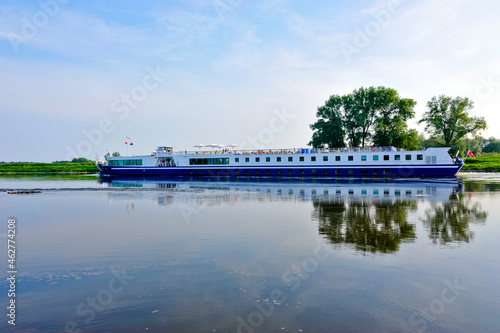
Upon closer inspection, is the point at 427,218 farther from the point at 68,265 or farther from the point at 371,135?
the point at 371,135

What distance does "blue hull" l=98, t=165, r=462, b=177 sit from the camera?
6450 cm

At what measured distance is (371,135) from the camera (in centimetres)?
8712

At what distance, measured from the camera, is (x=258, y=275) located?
10750 millimetres

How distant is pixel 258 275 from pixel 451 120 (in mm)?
92436

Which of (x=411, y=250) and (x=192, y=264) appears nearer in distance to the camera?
(x=192, y=264)

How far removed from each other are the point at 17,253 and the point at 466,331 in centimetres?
1528

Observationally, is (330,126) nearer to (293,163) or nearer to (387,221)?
(293,163)

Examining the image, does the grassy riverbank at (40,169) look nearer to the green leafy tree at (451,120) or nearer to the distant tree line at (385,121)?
the distant tree line at (385,121)

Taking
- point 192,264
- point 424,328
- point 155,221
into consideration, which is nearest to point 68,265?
point 192,264

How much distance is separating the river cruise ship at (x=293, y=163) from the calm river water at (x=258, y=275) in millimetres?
47413

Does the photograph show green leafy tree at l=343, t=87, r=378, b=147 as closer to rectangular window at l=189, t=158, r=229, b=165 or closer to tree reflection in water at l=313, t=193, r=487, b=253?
rectangular window at l=189, t=158, r=229, b=165

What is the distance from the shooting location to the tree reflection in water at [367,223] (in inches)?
580

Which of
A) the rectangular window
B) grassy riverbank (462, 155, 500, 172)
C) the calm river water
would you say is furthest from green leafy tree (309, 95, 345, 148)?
the calm river water

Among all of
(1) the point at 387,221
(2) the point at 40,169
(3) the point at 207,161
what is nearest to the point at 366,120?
(3) the point at 207,161
